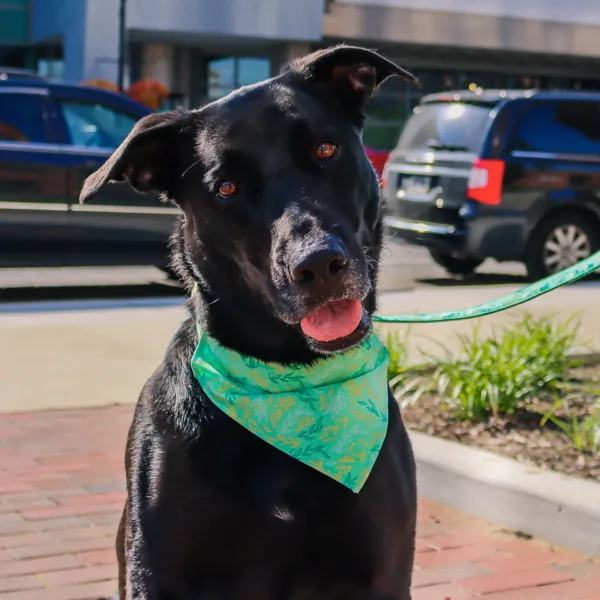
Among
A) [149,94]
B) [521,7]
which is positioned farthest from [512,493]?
[521,7]

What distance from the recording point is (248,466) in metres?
2.85

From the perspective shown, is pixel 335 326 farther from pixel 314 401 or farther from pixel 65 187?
pixel 65 187

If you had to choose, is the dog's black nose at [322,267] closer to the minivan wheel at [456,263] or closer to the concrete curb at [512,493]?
the concrete curb at [512,493]

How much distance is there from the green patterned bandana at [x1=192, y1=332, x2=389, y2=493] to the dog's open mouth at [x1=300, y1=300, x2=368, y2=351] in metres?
0.24

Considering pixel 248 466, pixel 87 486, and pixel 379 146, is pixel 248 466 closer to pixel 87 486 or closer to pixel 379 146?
pixel 87 486

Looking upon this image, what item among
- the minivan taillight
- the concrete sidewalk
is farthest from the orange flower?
the concrete sidewalk

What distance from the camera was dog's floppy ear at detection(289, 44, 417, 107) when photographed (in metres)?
3.16

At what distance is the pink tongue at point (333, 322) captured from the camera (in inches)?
112

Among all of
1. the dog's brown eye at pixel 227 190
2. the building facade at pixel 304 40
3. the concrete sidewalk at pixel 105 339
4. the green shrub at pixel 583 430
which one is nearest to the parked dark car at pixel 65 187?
the concrete sidewalk at pixel 105 339

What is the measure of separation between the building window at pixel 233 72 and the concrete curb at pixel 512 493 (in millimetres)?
30090

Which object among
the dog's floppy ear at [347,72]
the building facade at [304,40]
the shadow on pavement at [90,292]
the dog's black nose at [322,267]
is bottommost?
the shadow on pavement at [90,292]

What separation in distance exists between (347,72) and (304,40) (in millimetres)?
28770

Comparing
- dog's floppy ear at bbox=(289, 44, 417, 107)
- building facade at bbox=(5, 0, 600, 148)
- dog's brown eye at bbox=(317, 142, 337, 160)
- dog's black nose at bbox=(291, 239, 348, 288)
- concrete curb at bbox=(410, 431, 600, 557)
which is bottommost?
concrete curb at bbox=(410, 431, 600, 557)

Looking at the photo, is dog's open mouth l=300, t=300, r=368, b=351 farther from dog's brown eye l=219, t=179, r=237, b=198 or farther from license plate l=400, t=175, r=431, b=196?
license plate l=400, t=175, r=431, b=196
